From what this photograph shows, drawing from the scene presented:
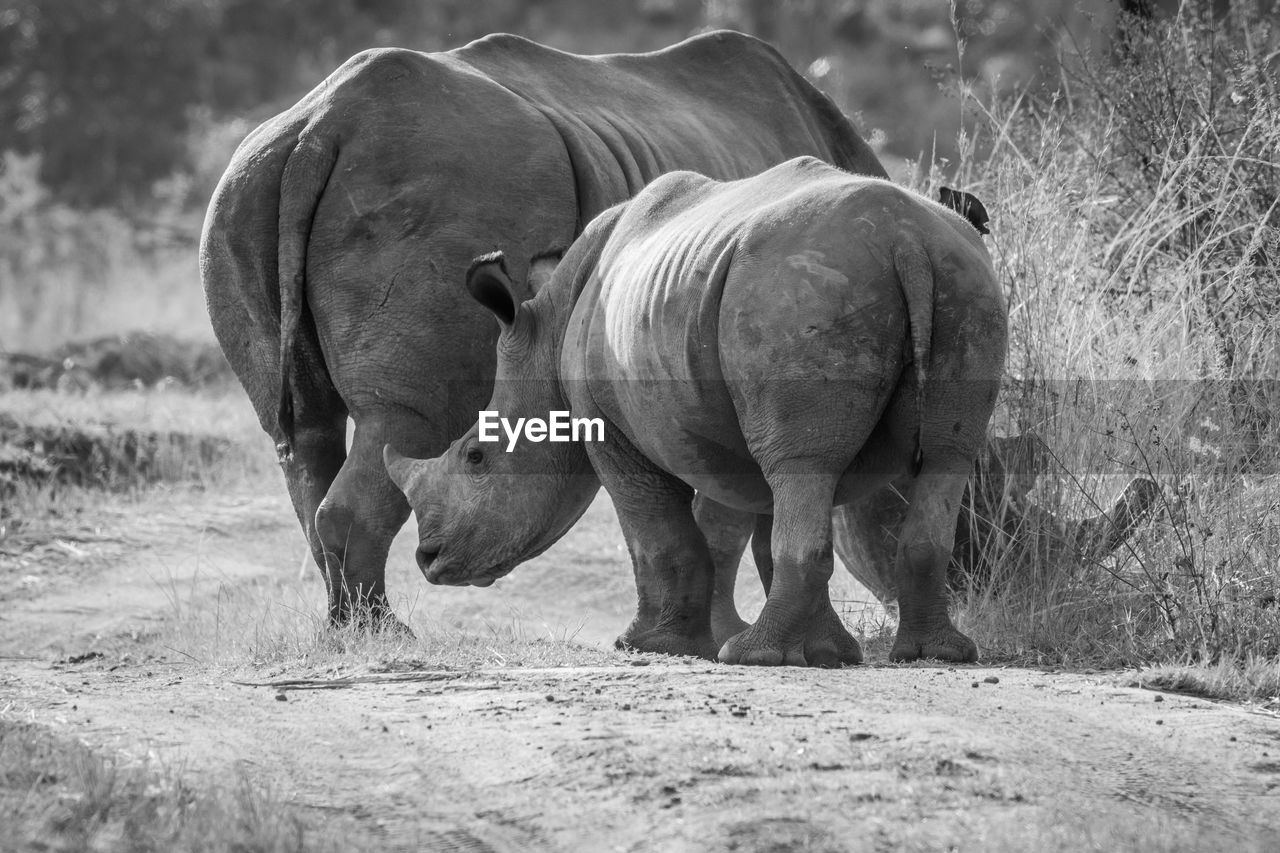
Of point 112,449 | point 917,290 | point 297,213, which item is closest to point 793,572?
point 917,290

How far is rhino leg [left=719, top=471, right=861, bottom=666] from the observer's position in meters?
5.85

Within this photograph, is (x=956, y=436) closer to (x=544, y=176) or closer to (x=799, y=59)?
(x=544, y=176)

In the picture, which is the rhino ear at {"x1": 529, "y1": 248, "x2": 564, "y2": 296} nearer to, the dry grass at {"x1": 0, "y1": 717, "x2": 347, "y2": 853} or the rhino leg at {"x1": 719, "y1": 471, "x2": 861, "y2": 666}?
the rhino leg at {"x1": 719, "y1": 471, "x2": 861, "y2": 666}

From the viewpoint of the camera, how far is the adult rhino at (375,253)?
7203mm

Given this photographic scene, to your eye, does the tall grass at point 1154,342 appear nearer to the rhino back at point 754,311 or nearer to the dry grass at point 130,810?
the rhino back at point 754,311

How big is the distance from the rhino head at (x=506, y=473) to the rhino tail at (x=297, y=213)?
72 cm

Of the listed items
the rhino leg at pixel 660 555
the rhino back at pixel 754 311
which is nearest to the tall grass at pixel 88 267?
the rhino leg at pixel 660 555

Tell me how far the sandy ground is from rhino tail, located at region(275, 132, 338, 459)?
1393 millimetres

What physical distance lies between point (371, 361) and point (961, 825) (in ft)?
11.6

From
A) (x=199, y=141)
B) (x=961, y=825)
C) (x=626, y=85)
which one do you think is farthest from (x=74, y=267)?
(x=961, y=825)

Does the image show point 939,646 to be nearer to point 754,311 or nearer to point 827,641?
point 827,641

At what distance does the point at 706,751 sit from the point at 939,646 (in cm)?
169

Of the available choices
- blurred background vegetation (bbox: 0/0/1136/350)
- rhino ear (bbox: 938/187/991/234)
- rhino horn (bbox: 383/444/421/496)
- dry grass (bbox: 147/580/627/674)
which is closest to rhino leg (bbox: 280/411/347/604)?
dry grass (bbox: 147/580/627/674)

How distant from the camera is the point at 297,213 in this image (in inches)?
285
